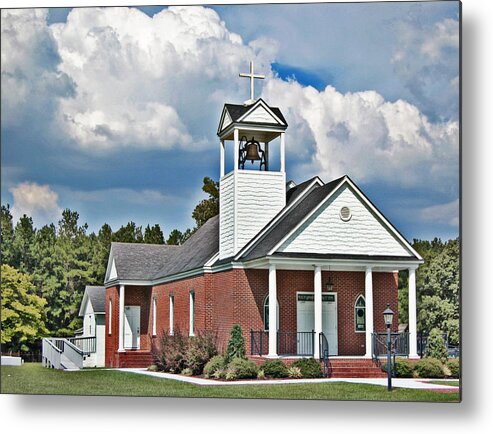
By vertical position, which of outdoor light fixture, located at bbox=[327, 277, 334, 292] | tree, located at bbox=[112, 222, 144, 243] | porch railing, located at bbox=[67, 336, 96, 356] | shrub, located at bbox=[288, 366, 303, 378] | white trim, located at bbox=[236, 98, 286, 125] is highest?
white trim, located at bbox=[236, 98, 286, 125]

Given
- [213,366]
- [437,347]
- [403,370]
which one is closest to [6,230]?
[213,366]

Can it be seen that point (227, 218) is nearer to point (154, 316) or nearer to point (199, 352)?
point (199, 352)

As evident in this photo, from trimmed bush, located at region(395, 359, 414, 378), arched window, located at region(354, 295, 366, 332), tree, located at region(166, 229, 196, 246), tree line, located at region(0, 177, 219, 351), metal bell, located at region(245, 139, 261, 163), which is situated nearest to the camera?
trimmed bush, located at region(395, 359, 414, 378)

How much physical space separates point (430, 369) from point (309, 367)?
10.6 ft

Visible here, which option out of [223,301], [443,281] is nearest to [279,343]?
[223,301]

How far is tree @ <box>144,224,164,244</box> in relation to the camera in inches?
1716

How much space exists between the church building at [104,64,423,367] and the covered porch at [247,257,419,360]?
1.2 inches

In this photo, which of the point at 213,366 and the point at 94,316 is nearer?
the point at 213,366

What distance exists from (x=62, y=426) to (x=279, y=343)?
8.24 m

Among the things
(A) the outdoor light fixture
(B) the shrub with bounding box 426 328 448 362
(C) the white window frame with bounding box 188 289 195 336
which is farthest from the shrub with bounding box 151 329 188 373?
(B) the shrub with bounding box 426 328 448 362

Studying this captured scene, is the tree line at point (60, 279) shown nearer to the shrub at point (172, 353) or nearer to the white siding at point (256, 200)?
the shrub at point (172, 353)

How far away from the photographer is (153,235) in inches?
1748

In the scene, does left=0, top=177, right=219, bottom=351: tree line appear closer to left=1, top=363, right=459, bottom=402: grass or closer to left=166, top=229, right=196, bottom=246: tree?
left=1, top=363, right=459, bottom=402: grass

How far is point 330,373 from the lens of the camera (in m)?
24.2
